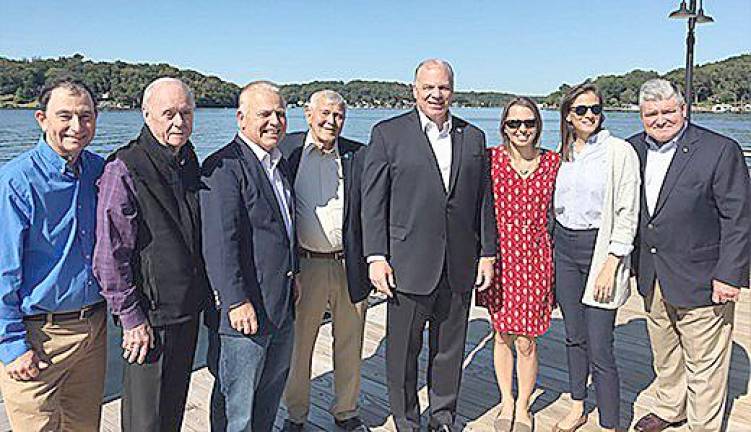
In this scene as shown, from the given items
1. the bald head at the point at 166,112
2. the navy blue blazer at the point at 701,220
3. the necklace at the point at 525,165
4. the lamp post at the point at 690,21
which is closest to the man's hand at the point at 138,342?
the bald head at the point at 166,112

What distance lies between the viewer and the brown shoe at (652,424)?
2.78 metres

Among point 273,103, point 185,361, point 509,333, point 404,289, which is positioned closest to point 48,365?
point 185,361

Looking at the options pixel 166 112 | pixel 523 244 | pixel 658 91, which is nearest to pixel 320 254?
pixel 523 244

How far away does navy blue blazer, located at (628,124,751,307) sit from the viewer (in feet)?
8.05

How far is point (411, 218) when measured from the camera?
8.33 feet

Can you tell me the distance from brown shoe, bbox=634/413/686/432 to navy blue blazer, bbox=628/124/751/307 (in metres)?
0.60

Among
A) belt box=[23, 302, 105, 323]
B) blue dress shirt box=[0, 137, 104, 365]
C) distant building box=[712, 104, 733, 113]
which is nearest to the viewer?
blue dress shirt box=[0, 137, 104, 365]

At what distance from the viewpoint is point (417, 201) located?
252cm

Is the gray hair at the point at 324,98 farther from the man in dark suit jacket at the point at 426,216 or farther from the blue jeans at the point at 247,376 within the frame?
the blue jeans at the point at 247,376

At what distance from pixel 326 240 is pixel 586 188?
42.7 inches

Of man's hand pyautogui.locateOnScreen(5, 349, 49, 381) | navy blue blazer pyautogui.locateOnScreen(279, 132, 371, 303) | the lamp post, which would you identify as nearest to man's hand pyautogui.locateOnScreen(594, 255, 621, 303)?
navy blue blazer pyautogui.locateOnScreen(279, 132, 371, 303)

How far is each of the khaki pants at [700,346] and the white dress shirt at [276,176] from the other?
1581 mm

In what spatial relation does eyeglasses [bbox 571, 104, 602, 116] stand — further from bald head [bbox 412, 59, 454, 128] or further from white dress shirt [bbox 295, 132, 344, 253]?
white dress shirt [bbox 295, 132, 344, 253]

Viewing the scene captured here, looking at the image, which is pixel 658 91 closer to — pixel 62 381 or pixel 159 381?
pixel 159 381
